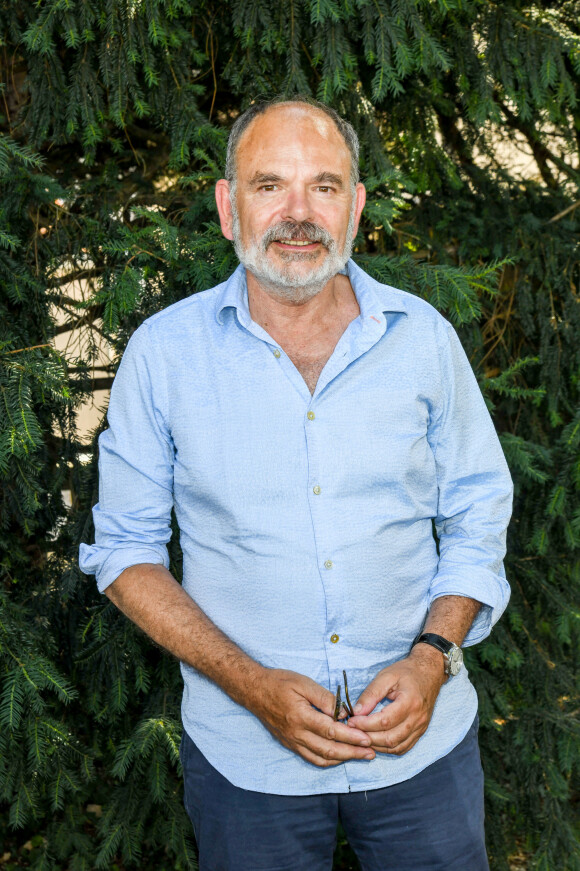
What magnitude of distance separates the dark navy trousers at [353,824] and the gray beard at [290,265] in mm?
997

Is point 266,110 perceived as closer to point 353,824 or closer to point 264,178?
point 264,178

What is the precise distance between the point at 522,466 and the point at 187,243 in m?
1.24

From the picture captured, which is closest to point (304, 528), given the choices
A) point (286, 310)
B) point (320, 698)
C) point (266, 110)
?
point (320, 698)

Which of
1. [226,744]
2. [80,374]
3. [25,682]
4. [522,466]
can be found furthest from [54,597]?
[522,466]

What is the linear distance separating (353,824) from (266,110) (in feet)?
4.96

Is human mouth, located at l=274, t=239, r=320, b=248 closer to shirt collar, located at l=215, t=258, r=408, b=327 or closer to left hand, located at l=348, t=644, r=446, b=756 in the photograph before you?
shirt collar, located at l=215, t=258, r=408, b=327

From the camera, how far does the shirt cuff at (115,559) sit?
1.65 metres

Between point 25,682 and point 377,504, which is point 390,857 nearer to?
point 377,504

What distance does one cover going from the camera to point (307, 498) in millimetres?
1605

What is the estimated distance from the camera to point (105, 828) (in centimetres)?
264

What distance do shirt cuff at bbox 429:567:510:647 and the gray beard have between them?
676mm

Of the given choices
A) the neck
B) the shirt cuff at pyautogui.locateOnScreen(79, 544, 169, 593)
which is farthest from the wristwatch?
the neck

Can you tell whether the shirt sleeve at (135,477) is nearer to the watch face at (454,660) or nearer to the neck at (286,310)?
the neck at (286,310)

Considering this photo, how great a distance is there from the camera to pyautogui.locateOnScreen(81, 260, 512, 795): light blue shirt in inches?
62.8
